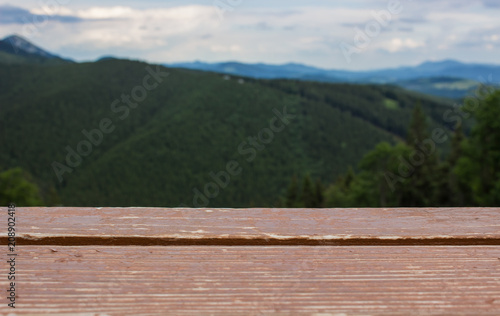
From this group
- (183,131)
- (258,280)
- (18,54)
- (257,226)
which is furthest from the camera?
(18,54)

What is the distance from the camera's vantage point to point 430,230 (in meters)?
1.19

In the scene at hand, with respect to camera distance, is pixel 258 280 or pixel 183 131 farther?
pixel 183 131

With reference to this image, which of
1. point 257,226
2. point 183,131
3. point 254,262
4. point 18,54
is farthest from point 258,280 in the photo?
point 18,54

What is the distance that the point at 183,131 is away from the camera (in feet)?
333

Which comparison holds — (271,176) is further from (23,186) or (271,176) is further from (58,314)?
(58,314)

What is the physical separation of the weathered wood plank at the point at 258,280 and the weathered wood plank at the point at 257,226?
1.8 inches

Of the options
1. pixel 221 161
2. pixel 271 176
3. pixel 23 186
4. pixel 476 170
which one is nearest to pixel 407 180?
pixel 476 170

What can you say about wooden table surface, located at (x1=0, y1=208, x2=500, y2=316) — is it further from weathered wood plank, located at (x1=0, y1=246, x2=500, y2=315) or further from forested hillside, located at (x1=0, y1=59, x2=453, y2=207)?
forested hillside, located at (x1=0, y1=59, x2=453, y2=207)

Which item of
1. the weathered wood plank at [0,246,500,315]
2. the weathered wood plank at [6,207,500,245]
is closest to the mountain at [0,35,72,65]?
the weathered wood plank at [6,207,500,245]

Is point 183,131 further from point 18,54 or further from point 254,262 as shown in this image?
point 18,54

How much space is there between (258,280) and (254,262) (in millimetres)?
88

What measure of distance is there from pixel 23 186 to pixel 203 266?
116ft

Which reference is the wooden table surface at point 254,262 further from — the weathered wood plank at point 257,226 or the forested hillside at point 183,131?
the forested hillside at point 183,131

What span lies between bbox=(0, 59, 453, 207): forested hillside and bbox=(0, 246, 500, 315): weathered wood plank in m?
73.4
